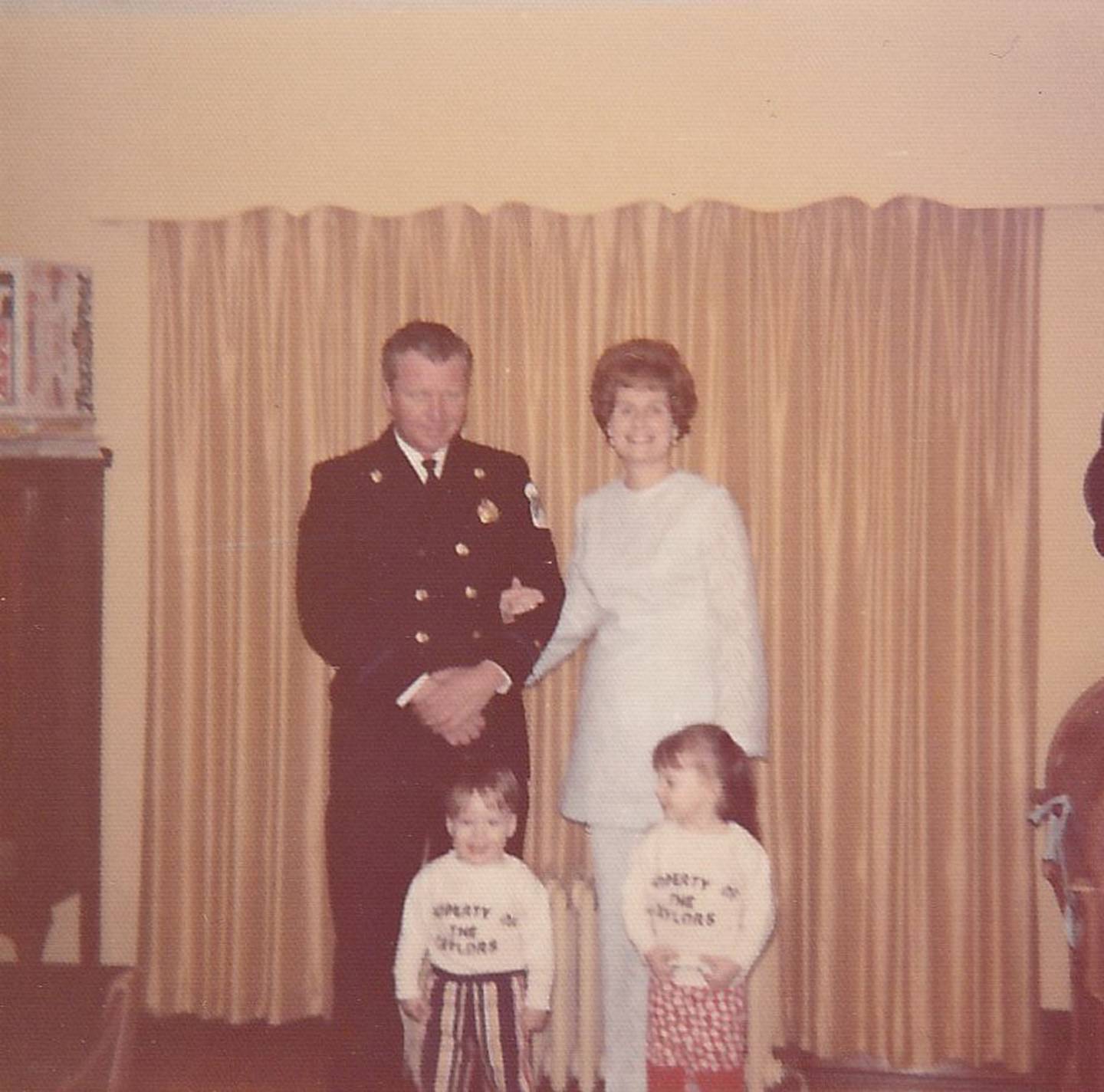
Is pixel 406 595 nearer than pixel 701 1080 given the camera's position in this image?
No

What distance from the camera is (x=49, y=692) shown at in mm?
2172

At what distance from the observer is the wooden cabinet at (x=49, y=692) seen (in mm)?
2098

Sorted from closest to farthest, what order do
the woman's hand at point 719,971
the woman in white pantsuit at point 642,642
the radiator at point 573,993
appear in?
1. the woman's hand at point 719,971
2. the woman in white pantsuit at point 642,642
3. the radiator at point 573,993

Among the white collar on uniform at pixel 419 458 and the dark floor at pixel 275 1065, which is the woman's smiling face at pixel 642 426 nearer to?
the white collar on uniform at pixel 419 458

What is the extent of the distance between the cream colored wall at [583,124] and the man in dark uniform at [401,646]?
1.81ft

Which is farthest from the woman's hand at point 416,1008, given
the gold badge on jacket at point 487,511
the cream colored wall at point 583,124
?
the cream colored wall at point 583,124

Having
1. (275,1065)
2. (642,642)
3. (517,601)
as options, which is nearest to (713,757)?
(642,642)

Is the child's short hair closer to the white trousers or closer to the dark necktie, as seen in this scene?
the white trousers

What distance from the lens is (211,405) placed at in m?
2.37

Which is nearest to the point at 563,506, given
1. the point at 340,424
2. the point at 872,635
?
the point at 340,424

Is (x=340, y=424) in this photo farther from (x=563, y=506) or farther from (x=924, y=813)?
(x=924, y=813)

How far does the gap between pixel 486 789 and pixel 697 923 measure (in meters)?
0.41

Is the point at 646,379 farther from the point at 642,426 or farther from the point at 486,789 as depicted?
A: the point at 486,789

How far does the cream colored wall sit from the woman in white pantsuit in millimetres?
534
